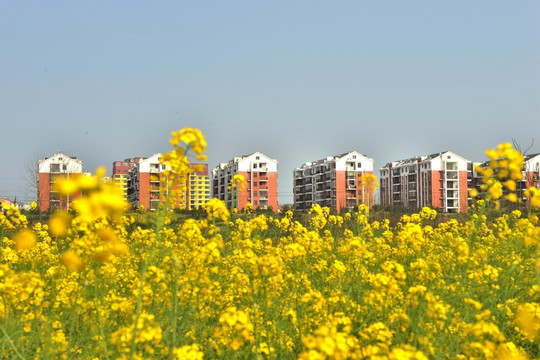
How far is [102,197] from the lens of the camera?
5.49ft

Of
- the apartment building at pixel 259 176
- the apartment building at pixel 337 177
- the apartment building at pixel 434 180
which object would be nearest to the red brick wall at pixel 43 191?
the apartment building at pixel 259 176

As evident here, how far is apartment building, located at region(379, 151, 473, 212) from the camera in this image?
80625 mm

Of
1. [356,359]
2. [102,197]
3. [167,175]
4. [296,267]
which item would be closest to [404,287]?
[296,267]

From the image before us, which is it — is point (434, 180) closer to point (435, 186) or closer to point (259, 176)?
point (435, 186)

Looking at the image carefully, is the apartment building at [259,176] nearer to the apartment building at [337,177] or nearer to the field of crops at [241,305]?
the apartment building at [337,177]

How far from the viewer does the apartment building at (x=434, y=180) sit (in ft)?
265

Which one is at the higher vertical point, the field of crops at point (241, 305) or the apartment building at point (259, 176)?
the apartment building at point (259, 176)

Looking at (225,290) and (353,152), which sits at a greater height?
(353,152)

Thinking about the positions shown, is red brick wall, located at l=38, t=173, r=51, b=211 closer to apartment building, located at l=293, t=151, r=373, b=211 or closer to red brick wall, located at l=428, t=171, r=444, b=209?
apartment building, located at l=293, t=151, r=373, b=211

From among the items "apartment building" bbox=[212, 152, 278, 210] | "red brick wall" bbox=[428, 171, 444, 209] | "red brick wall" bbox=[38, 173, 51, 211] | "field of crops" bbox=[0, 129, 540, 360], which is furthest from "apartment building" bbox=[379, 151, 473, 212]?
"field of crops" bbox=[0, 129, 540, 360]

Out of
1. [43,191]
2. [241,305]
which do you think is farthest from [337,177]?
[241,305]

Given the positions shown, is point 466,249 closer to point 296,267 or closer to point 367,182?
point 296,267

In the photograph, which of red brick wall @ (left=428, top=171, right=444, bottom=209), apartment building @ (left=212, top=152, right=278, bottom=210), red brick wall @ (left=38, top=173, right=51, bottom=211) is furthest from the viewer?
apartment building @ (left=212, top=152, right=278, bottom=210)

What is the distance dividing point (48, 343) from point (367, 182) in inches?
166
